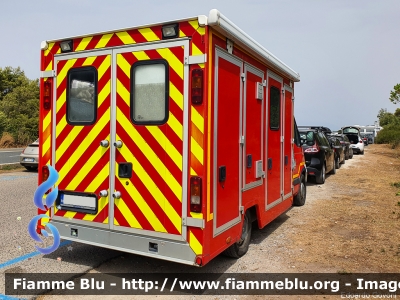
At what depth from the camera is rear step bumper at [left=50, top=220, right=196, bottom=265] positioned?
3.70 metres

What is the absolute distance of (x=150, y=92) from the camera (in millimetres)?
3990

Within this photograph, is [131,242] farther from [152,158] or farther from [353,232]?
[353,232]

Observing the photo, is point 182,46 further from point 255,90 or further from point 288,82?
point 288,82

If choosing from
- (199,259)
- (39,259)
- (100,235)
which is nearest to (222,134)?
(199,259)

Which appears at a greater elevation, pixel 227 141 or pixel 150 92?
pixel 150 92

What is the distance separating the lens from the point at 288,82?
6.76 meters

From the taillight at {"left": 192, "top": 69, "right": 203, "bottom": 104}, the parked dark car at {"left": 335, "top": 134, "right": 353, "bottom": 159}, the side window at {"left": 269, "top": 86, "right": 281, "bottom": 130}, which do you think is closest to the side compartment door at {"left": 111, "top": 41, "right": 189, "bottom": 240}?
the taillight at {"left": 192, "top": 69, "right": 203, "bottom": 104}

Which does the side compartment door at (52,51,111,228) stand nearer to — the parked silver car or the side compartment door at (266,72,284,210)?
the side compartment door at (266,72,284,210)

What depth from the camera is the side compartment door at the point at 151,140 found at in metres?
3.77

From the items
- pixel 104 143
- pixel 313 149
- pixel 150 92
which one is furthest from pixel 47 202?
pixel 313 149

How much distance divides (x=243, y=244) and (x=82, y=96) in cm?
280

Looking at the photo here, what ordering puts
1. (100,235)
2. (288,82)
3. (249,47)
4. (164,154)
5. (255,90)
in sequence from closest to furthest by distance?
(164,154) → (100,235) → (249,47) → (255,90) → (288,82)

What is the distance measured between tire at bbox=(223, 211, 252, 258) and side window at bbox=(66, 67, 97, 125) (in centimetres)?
232

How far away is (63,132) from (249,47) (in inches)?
98.9
